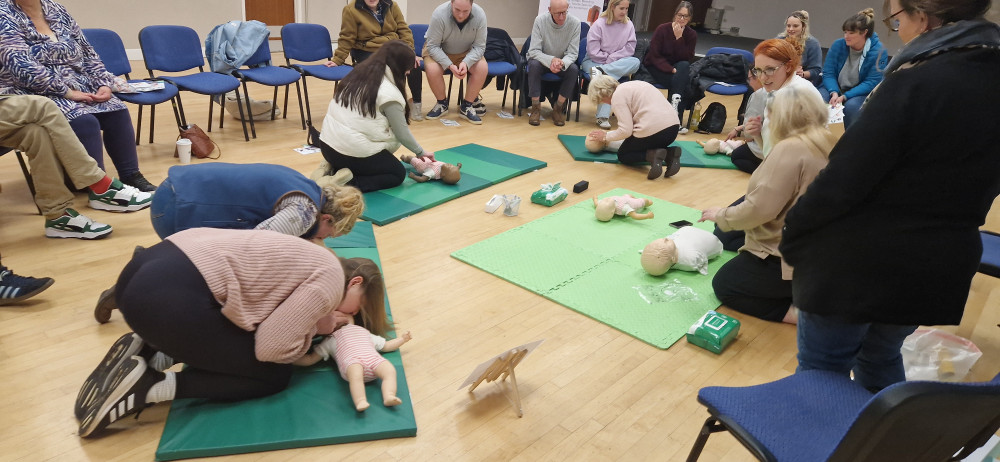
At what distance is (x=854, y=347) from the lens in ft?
6.25

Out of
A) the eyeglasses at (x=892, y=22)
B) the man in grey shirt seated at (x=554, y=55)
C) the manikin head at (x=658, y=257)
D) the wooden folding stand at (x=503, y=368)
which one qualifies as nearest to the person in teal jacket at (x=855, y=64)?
the man in grey shirt seated at (x=554, y=55)

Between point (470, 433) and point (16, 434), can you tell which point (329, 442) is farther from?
point (16, 434)

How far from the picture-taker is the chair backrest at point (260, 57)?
561cm

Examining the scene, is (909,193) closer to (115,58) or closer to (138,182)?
(138,182)

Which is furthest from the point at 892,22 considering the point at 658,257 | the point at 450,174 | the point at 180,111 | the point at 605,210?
the point at 180,111

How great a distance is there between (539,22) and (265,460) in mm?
5609

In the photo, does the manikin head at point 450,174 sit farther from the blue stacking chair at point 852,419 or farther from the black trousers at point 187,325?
the blue stacking chair at point 852,419

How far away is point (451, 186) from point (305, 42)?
252 centimetres

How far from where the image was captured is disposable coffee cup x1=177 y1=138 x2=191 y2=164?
4656 mm

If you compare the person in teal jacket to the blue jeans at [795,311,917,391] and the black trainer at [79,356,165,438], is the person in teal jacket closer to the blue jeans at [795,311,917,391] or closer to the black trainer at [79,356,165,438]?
the blue jeans at [795,311,917,391]

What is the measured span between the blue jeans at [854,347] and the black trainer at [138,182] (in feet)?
12.7

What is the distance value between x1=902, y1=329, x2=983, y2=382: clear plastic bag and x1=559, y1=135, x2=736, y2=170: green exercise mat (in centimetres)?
315

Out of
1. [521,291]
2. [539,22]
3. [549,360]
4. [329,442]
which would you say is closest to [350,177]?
[521,291]

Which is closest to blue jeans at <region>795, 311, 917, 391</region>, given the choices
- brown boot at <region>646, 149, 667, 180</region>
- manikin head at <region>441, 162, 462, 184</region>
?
manikin head at <region>441, 162, 462, 184</region>
